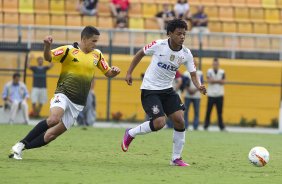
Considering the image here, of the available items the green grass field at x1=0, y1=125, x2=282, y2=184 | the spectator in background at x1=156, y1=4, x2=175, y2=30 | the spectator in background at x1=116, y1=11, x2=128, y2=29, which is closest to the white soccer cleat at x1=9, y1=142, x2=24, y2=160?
the green grass field at x1=0, y1=125, x2=282, y2=184

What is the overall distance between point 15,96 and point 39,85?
221 centimetres

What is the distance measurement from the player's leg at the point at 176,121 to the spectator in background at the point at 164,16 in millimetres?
17206

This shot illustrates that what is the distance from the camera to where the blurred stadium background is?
28.5 metres

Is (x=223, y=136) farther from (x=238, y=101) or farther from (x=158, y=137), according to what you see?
(x=238, y=101)

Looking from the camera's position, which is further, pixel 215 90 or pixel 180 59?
pixel 215 90

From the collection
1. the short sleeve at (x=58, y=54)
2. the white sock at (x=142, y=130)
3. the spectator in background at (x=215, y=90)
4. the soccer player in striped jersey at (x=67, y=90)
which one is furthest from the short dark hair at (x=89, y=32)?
the spectator in background at (x=215, y=90)

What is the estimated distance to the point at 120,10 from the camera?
31688 millimetres

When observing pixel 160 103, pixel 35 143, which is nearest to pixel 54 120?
pixel 35 143

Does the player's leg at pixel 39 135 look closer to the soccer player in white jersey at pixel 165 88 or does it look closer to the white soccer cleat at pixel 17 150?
the white soccer cleat at pixel 17 150

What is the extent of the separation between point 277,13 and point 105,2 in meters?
6.27

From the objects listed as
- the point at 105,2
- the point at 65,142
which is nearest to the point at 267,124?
the point at 105,2

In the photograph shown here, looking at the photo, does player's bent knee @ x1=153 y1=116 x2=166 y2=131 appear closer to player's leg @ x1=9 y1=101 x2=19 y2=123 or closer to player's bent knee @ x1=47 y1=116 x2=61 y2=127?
player's bent knee @ x1=47 y1=116 x2=61 y2=127

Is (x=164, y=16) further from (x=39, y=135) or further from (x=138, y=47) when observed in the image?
(x=39, y=135)

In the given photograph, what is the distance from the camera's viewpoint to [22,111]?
26328 mm
